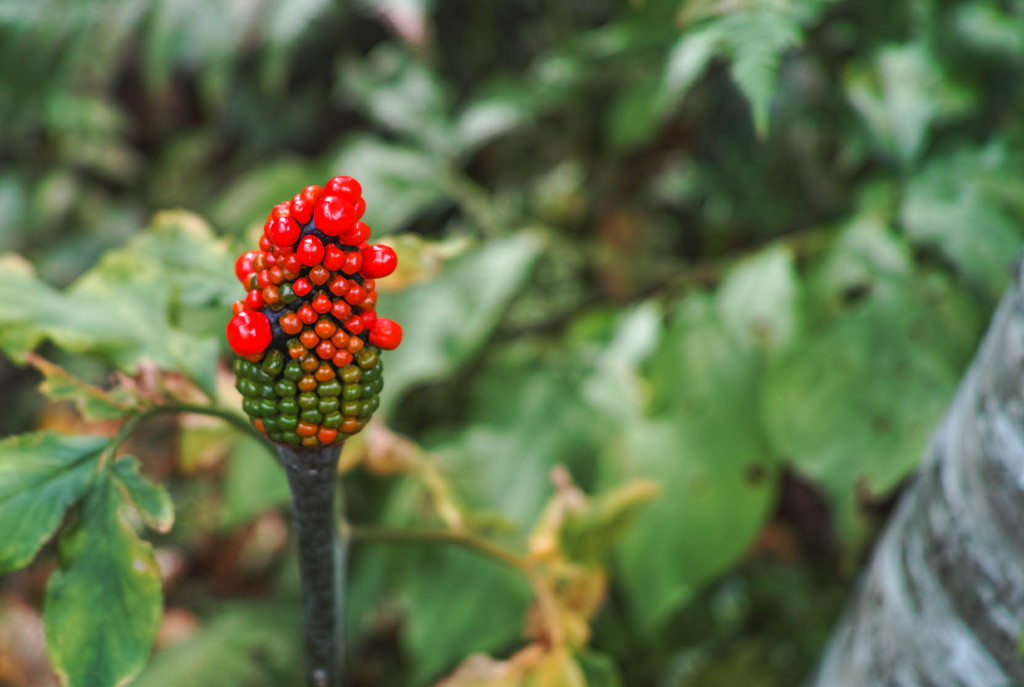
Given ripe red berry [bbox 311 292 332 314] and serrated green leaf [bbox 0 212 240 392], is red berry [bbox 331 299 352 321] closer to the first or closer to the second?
ripe red berry [bbox 311 292 332 314]

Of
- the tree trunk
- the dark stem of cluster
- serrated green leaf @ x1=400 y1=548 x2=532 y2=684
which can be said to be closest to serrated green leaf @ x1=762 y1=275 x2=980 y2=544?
the tree trunk

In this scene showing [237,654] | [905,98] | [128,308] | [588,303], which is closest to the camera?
[128,308]

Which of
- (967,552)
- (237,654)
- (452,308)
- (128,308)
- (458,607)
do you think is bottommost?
(237,654)

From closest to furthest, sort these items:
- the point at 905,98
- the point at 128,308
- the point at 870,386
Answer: the point at 128,308 → the point at 870,386 → the point at 905,98

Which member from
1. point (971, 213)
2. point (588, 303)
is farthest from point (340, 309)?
point (588, 303)

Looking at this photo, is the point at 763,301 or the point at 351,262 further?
the point at 763,301

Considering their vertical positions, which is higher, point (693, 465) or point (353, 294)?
point (353, 294)

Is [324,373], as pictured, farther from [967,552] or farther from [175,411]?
[967,552]
